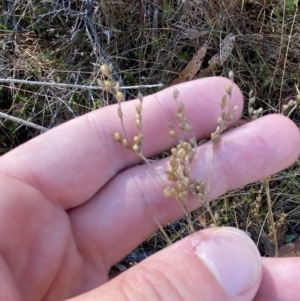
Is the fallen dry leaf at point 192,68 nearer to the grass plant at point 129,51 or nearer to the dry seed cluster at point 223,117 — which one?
the grass plant at point 129,51

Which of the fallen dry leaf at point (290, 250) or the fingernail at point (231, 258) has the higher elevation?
the fingernail at point (231, 258)

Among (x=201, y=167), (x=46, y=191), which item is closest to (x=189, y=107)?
(x=201, y=167)

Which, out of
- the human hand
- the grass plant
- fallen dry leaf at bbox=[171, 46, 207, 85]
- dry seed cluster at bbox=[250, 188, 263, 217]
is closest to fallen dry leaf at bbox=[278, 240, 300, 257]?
dry seed cluster at bbox=[250, 188, 263, 217]

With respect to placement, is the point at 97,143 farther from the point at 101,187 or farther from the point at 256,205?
the point at 256,205

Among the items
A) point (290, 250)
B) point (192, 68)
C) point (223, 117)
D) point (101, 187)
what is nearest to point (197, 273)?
point (223, 117)

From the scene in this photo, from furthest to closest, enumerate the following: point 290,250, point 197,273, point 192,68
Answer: point 192,68 → point 290,250 → point 197,273

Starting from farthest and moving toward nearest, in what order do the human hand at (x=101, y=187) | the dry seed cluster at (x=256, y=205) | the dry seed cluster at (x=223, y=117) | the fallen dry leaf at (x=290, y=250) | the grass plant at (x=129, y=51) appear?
the grass plant at (x=129, y=51), the fallen dry leaf at (x=290, y=250), the dry seed cluster at (x=256, y=205), the human hand at (x=101, y=187), the dry seed cluster at (x=223, y=117)

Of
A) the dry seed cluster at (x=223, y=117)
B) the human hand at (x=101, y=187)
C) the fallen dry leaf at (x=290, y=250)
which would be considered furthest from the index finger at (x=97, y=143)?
the fallen dry leaf at (x=290, y=250)
